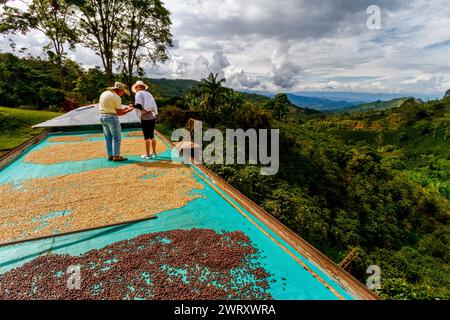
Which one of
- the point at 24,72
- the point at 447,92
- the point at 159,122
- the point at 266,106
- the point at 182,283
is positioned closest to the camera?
the point at 182,283

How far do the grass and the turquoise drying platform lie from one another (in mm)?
5737

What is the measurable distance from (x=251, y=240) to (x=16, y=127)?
1206 cm

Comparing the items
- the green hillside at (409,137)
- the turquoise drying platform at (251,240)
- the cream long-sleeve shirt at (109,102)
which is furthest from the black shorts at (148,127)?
the green hillside at (409,137)

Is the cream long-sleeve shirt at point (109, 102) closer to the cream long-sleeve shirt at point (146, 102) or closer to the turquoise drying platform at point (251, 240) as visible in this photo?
the cream long-sleeve shirt at point (146, 102)

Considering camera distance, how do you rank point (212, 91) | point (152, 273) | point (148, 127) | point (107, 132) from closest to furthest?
1. point (152, 273)
2. point (107, 132)
3. point (148, 127)
4. point (212, 91)

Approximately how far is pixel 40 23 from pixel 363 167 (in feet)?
106

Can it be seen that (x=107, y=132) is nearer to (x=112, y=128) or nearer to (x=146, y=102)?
(x=112, y=128)

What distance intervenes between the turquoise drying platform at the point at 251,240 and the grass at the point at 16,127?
5737 millimetres

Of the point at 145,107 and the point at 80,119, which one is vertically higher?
the point at 145,107

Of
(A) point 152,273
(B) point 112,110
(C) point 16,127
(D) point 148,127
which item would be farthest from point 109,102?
(C) point 16,127

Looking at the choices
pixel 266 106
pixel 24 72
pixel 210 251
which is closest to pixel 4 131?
pixel 210 251

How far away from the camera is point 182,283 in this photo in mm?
2092

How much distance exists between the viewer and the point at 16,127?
9898mm

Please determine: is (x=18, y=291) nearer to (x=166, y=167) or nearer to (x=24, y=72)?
(x=166, y=167)
